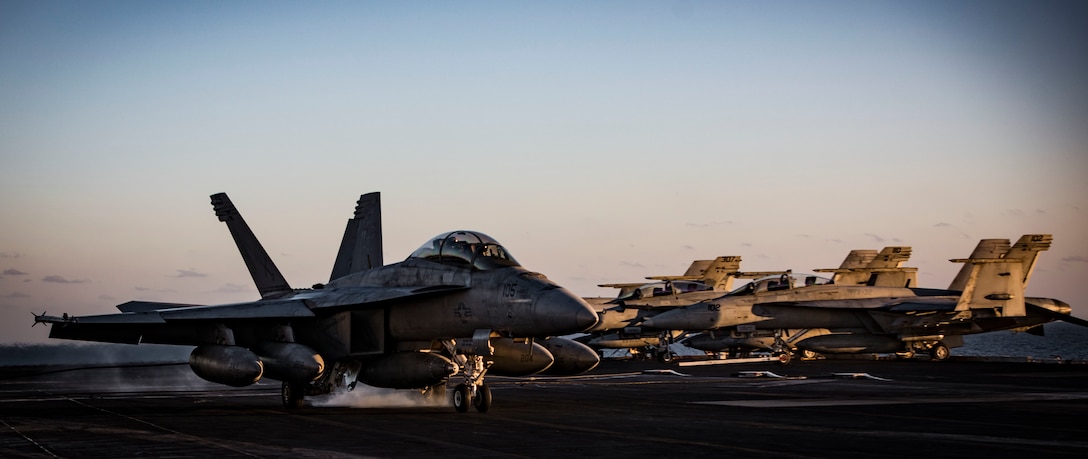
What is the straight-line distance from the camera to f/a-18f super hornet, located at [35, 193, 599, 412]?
624 inches

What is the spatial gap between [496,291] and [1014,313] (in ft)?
81.4

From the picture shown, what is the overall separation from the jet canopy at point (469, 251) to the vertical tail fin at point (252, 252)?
5895 millimetres

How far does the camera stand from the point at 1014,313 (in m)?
34.4

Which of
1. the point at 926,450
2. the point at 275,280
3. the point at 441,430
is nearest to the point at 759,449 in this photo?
the point at 926,450

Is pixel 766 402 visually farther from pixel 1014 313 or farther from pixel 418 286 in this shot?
pixel 1014 313

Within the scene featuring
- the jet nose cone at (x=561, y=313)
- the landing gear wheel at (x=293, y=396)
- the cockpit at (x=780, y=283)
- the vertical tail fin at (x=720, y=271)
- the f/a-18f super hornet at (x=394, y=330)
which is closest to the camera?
the jet nose cone at (x=561, y=313)

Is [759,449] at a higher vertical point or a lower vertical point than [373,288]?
lower

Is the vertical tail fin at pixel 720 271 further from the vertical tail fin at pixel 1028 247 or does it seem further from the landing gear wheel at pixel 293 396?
the landing gear wheel at pixel 293 396

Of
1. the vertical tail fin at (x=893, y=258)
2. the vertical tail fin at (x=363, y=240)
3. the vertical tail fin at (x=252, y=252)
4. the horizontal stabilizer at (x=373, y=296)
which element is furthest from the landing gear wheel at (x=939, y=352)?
the horizontal stabilizer at (x=373, y=296)

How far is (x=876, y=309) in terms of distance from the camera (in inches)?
1426

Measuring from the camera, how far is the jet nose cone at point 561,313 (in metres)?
14.5

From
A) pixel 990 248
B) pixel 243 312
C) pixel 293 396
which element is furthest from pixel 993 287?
pixel 243 312

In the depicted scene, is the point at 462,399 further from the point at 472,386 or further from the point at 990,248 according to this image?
the point at 990,248

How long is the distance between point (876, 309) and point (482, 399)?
23888mm
